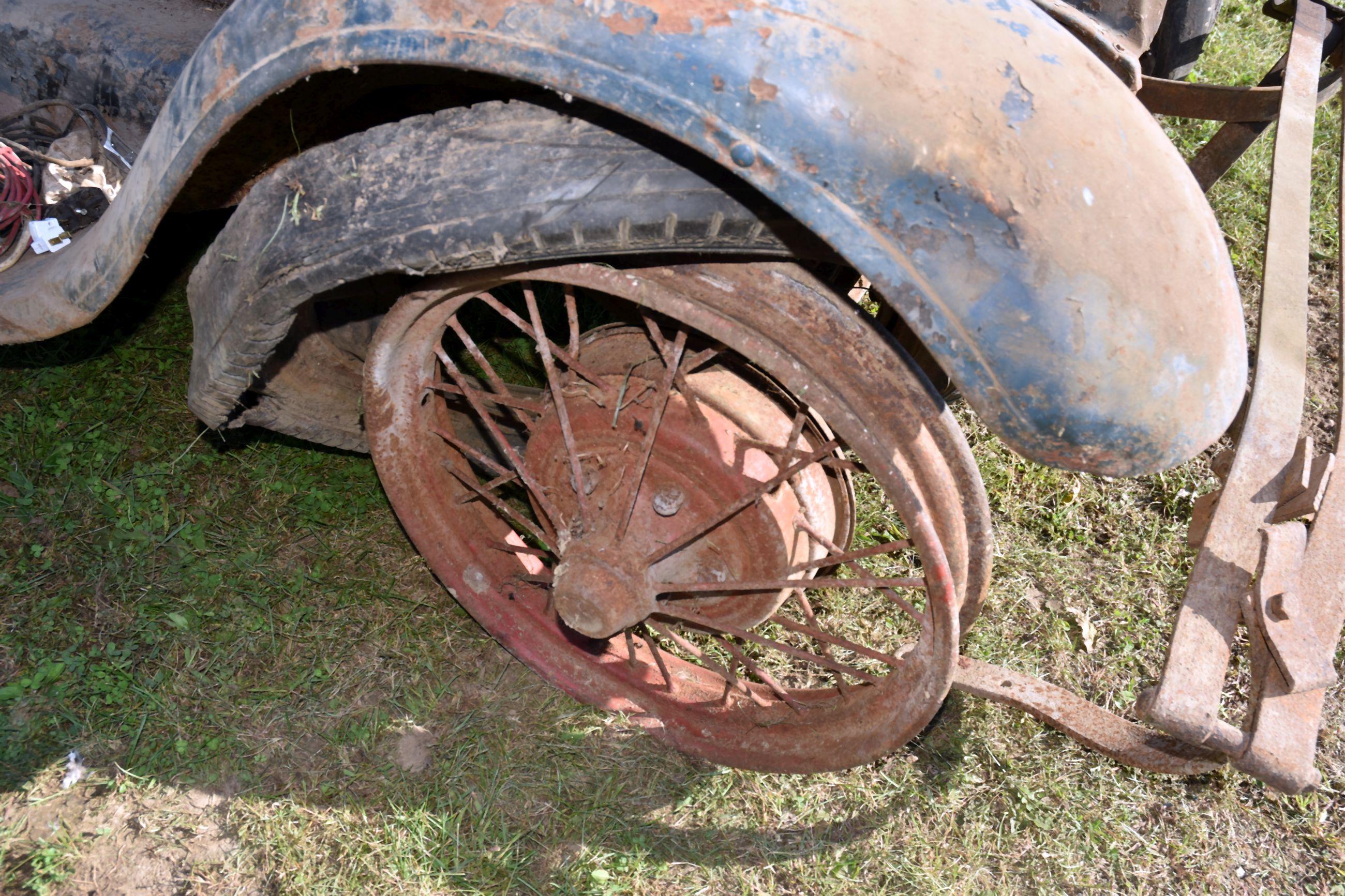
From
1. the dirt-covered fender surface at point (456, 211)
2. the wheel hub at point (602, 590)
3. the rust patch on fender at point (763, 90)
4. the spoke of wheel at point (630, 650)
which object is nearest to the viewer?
the rust patch on fender at point (763, 90)

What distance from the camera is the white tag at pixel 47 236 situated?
232 cm

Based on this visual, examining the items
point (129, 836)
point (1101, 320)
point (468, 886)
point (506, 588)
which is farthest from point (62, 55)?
point (1101, 320)

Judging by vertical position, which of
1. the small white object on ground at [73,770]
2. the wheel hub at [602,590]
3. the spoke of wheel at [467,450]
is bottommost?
the small white object on ground at [73,770]

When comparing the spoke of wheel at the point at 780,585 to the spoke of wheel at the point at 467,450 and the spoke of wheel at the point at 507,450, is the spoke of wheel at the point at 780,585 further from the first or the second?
the spoke of wheel at the point at 467,450

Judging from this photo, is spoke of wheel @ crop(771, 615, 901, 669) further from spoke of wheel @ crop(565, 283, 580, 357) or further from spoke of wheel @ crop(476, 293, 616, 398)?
spoke of wheel @ crop(565, 283, 580, 357)

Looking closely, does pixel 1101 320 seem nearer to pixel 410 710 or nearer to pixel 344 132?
pixel 344 132

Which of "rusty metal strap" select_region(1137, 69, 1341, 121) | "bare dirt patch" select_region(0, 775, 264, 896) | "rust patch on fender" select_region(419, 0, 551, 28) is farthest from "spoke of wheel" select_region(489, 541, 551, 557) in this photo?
"rusty metal strap" select_region(1137, 69, 1341, 121)

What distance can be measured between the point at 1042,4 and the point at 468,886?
90.1 inches

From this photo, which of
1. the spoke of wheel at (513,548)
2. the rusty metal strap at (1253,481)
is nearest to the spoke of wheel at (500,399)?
the spoke of wheel at (513,548)

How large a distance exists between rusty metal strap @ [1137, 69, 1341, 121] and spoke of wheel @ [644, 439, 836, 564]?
4.71 feet

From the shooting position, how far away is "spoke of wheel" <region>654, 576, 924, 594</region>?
1946mm

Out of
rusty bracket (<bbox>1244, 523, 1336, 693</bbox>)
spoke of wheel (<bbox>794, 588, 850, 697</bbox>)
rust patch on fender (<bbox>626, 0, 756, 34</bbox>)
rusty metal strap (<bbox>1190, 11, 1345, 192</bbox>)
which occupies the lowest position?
spoke of wheel (<bbox>794, 588, 850, 697</bbox>)

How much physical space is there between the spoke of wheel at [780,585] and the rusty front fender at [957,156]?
612mm

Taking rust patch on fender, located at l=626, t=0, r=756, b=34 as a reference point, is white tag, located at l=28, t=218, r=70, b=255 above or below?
below
